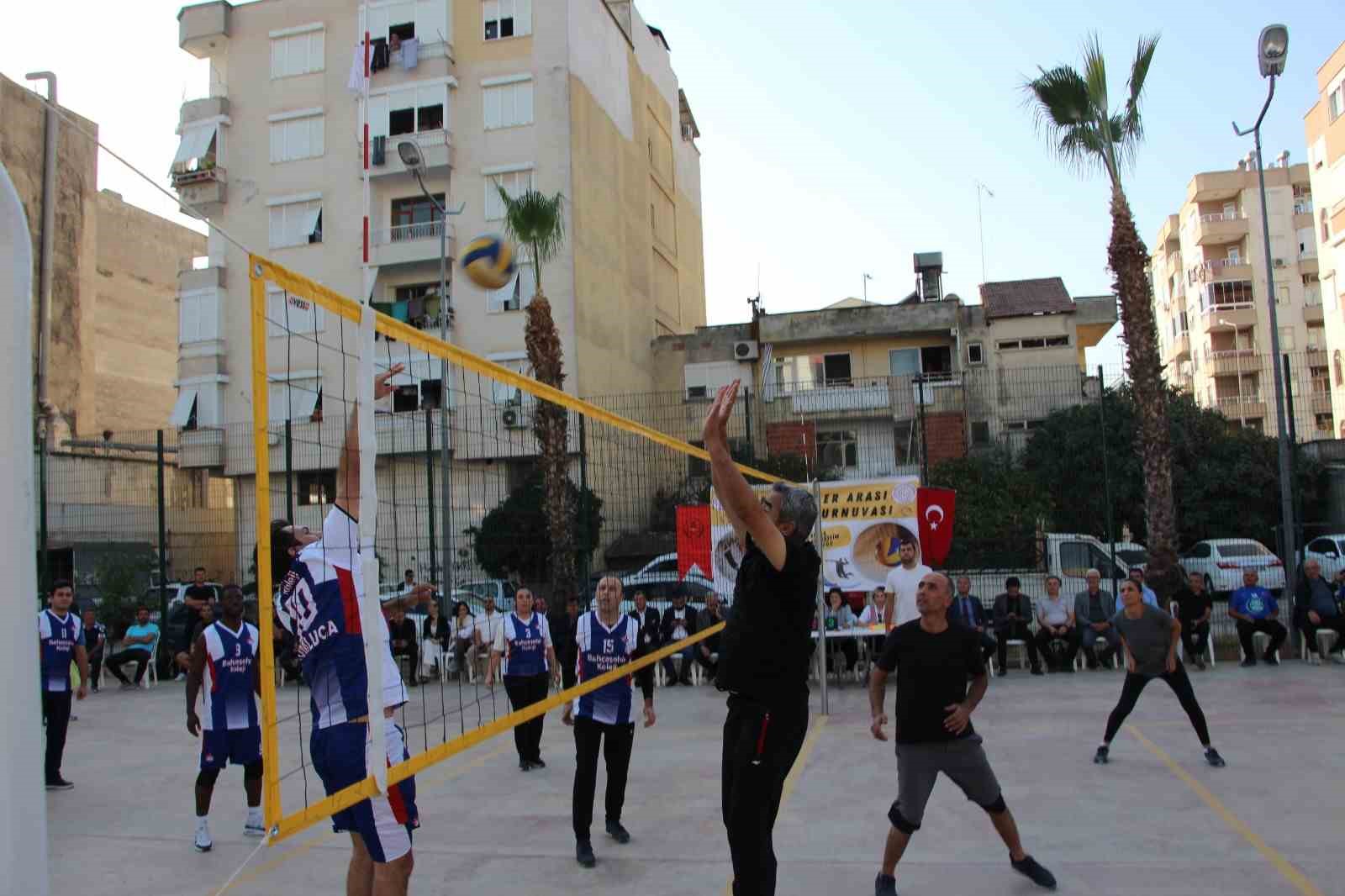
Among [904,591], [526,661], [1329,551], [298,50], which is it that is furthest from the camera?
[298,50]

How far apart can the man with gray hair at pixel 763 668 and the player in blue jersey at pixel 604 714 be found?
2502mm

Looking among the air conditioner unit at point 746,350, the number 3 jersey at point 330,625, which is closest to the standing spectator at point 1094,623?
the number 3 jersey at point 330,625

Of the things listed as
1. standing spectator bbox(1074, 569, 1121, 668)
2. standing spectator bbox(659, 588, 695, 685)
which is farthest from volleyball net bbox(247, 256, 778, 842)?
standing spectator bbox(1074, 569, 1121, 668)

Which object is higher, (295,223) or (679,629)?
(295,223)

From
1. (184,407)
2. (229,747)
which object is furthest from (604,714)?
(184,407)

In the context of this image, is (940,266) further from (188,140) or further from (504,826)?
(504,826)

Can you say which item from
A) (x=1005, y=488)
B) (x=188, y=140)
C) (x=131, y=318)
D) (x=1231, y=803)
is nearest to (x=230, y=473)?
(x=188, y=140)

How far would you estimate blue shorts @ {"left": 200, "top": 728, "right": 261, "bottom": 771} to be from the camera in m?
6.98

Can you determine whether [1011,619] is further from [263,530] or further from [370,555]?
[263,530]

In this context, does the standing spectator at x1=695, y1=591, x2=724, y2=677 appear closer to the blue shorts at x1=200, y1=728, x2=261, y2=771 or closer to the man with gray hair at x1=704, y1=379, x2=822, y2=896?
the blue shorts at x1=200, y1=728, x2=261, y2=771

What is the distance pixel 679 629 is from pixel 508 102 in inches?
828

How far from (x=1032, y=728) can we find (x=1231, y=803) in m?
3.25

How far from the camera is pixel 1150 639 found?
27.5 ft

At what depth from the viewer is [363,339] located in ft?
12.7
